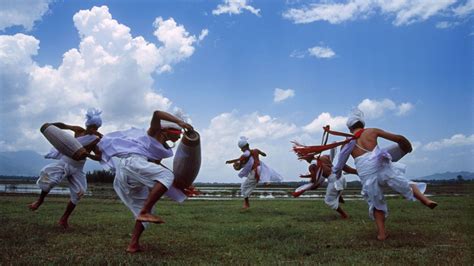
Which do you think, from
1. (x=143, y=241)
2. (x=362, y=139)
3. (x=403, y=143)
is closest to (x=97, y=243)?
(x=143, y=241)

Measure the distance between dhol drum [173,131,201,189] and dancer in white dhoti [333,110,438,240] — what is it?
11.0 ft

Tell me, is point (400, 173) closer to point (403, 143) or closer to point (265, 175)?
point (403, 143)

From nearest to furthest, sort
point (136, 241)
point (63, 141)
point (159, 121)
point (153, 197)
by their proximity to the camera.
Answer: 1. point (153, 197)
2. point (136, 241)
3. point (159, 121)
4. point (63, 141)

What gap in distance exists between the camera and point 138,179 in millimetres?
6730

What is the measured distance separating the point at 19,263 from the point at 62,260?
53cm

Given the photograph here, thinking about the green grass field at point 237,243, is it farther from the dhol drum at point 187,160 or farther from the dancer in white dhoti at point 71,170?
the dhol drum at point 187,160

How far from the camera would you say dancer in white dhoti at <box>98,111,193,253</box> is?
6594 millimetres

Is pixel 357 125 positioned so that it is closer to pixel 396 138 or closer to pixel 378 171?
pixel 396 138

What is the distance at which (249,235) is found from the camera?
8.28m

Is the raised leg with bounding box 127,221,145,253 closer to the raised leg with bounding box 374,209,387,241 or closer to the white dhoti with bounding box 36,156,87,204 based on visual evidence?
the white dhoti with bounding box 36,156,87,204

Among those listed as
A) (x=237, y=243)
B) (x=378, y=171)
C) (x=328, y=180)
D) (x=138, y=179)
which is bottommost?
(x=237, y=243)

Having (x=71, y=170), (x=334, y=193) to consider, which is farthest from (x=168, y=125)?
(x=334, y=193)

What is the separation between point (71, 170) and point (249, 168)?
776cm

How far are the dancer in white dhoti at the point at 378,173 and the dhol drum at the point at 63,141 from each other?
5559 millimetres
